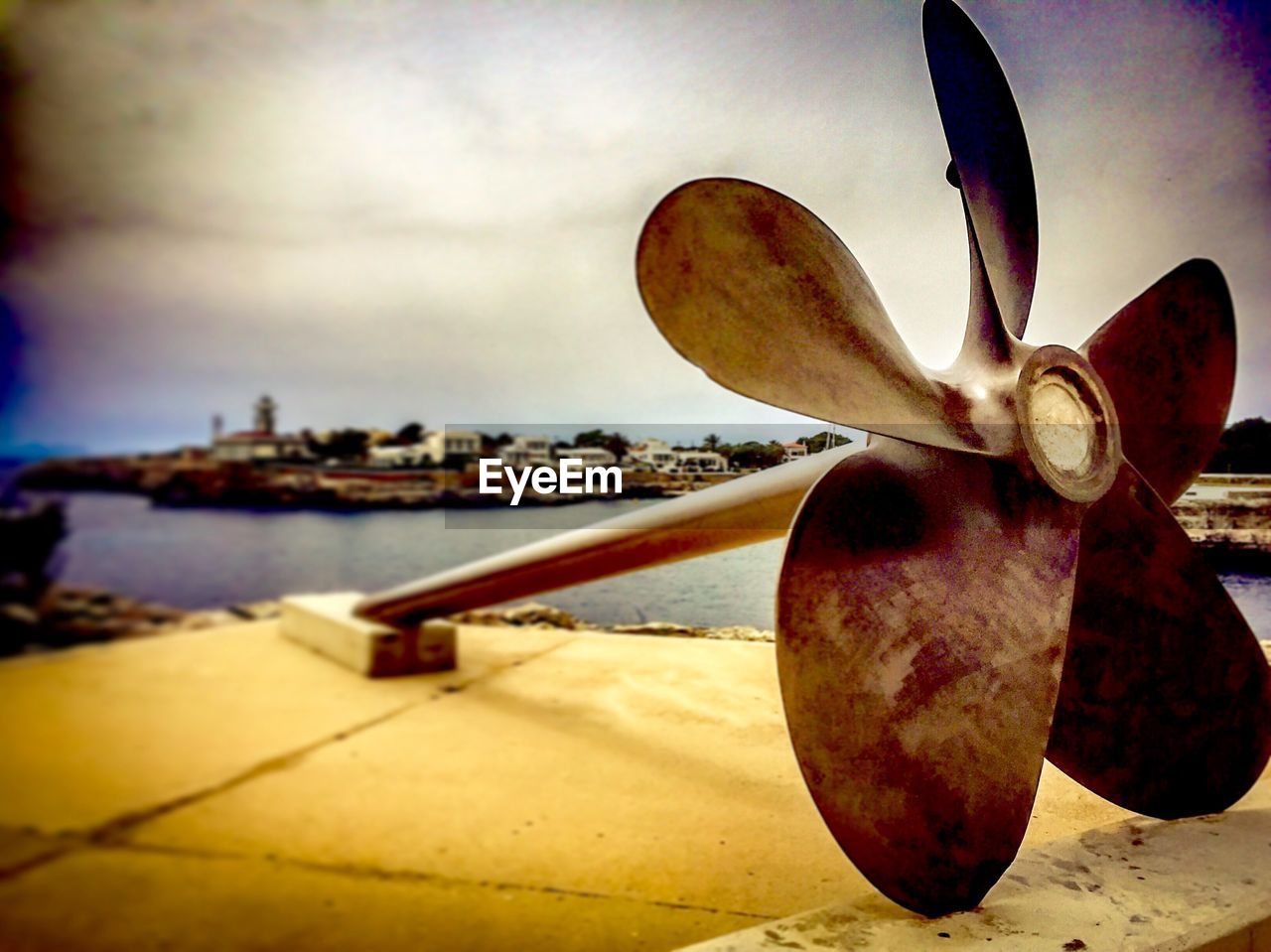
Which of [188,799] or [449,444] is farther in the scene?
[449,444]

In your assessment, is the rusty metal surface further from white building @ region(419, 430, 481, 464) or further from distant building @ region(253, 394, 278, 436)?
distant building @ region(253, 394, 278, 436)

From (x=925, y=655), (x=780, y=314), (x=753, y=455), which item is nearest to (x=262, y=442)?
(x=780, y=314)

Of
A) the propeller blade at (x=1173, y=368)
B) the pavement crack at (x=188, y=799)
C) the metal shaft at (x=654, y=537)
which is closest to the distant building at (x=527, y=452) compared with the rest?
the metal shaft at (x=654, y=537)

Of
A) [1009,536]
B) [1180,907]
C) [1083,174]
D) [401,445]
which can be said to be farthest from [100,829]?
[1083,174]

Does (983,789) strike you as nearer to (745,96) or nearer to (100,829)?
(100,829)

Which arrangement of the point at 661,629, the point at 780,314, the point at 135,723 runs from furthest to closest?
the point at 661,629
the point at 780,314
the point at 135,723

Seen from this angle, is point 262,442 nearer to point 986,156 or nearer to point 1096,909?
point 1096,909

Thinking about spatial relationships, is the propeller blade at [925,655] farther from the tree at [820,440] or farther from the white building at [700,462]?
the white building at [700,462]
